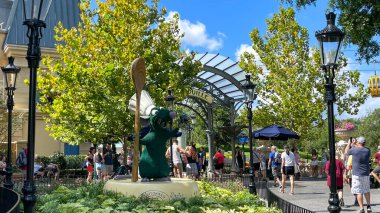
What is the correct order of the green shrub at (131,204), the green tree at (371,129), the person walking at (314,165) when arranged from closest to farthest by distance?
the green shrub at (131,204), the person walking at (314,165), the green tree at (371,129)

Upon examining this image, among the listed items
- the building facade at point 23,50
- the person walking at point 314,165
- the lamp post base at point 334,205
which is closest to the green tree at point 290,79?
the person walking at point 314,165

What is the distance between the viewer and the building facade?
31281 millimetres

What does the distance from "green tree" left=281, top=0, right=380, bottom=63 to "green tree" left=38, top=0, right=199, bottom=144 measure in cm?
1146

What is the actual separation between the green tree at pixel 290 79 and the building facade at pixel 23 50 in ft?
42.1

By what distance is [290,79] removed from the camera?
2938 centimetres

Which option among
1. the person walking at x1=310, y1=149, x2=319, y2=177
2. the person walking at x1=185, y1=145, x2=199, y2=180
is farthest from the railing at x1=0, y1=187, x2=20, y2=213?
the person walking at x1=310, y1=149, x2=319, y2=177

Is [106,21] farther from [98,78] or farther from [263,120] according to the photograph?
[263,120]

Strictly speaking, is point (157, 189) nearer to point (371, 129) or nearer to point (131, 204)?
point (131, 204)

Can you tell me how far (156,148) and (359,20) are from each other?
4618 mm

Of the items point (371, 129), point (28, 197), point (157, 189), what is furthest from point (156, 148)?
point (371, 129)

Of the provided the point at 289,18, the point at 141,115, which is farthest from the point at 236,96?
the point at 141,115

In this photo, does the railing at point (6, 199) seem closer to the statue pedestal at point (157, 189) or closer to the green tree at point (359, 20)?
the statue pedestal at point (157, 189)

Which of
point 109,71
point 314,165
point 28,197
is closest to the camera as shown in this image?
point 28,197

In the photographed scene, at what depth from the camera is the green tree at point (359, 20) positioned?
363 inches
